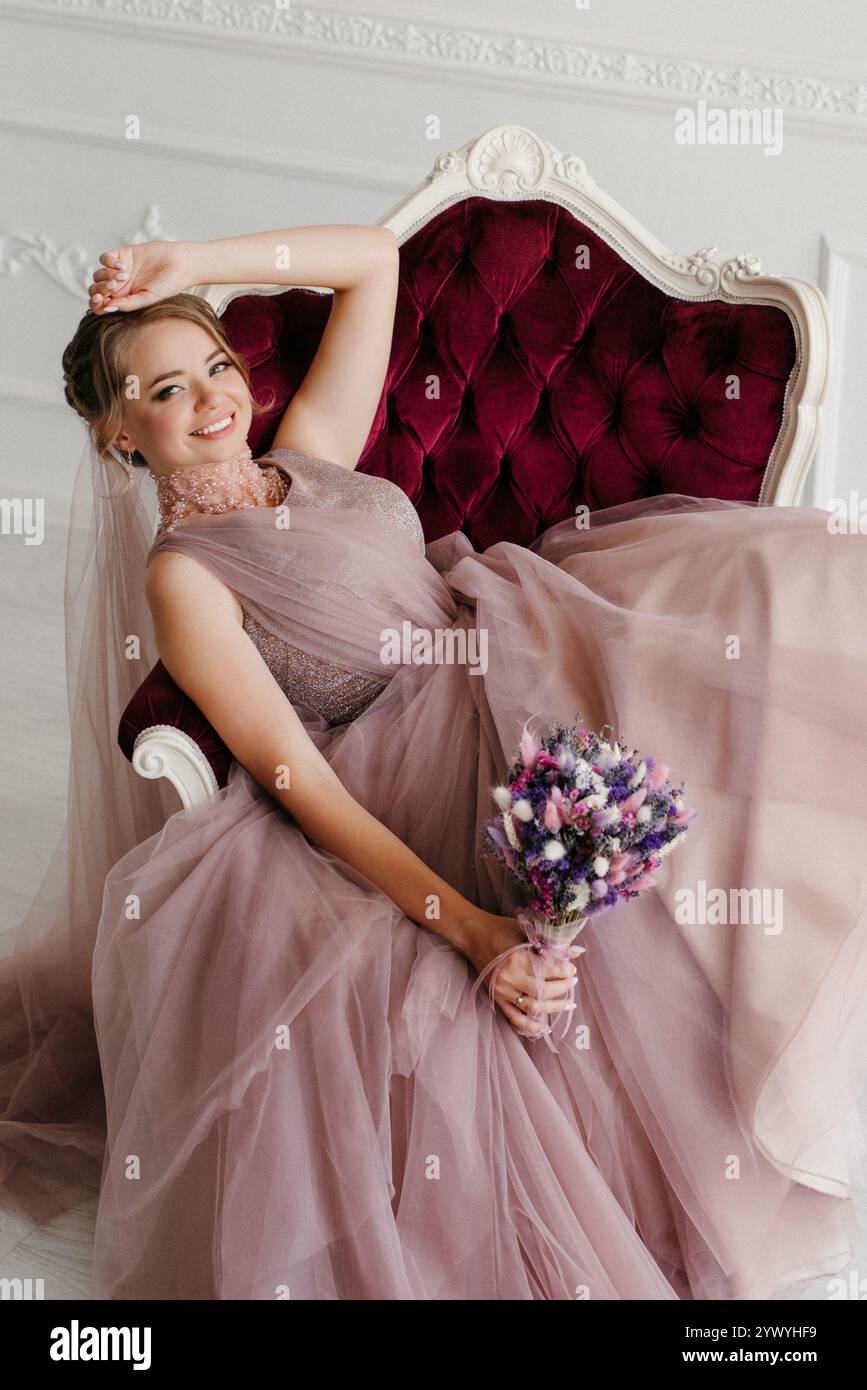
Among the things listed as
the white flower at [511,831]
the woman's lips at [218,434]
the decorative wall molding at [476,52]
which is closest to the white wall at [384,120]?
the decorative wall molding at [476,52]

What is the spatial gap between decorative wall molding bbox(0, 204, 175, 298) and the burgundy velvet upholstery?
199cm

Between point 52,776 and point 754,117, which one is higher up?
point 754,117

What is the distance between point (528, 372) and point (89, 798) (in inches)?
42.6

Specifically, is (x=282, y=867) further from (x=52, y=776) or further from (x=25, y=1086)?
(x=52, y=776)

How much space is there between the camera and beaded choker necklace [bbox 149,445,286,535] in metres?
2.04

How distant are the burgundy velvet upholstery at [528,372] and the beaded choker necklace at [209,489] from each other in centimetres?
38

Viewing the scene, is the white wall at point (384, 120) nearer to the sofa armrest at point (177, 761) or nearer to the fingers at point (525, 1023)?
the sofa armrest at point (177, 761)

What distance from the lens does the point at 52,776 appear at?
3047mm

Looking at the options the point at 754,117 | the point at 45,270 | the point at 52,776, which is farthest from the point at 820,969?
the point at 45,270

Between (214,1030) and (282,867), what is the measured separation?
21 cm

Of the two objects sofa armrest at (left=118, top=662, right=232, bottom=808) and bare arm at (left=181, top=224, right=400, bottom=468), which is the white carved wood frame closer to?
bare arm at (left=181, top=224, right=400, bottom=468)

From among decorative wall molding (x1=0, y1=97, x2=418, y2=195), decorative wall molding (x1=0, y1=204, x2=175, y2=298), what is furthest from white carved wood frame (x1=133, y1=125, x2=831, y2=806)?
decorative wall molding (x1=0, y1=204, x2=175, y2=298)
